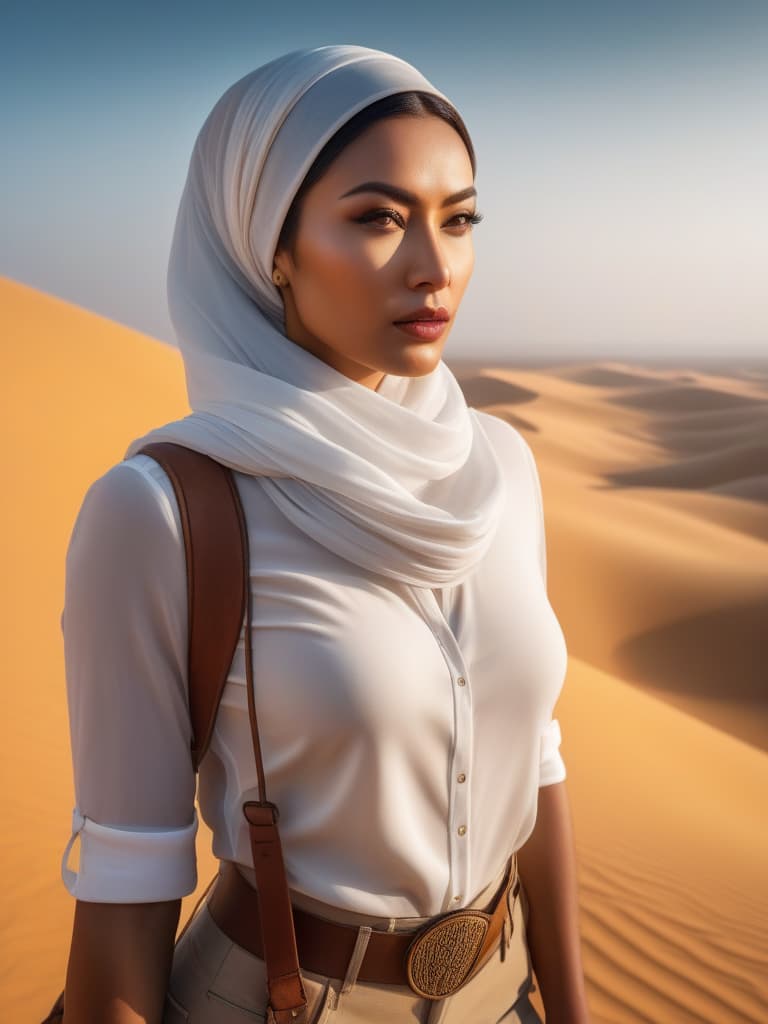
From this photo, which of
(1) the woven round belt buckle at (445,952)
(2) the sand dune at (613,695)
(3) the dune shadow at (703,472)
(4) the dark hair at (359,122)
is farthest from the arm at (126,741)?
(3) the dune shadow at (703,472)

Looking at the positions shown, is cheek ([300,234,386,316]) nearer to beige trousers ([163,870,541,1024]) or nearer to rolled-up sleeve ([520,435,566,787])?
rolled-up sleeve ([520,435,566,787])

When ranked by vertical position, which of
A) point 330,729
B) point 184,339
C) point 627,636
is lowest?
point 627,636

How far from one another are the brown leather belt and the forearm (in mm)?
260

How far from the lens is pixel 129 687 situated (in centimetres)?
131

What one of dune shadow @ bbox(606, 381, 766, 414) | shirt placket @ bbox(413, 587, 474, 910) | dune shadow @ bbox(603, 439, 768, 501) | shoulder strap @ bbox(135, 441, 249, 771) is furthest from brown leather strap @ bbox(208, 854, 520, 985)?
dune shadow @ bbox(606, 381, 766, 414)

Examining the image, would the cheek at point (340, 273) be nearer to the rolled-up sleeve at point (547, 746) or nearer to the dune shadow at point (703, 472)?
the rolled-up sleeve at point (547, 746)

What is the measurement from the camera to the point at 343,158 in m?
1.44

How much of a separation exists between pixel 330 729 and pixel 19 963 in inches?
122

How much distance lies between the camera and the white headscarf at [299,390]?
1.43 m

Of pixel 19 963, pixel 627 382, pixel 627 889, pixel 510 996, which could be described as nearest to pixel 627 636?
pixel 627 889

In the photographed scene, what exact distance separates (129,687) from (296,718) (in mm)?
227

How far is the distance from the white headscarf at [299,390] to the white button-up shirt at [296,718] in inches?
2.3

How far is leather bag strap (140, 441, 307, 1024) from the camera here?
1.33 meters

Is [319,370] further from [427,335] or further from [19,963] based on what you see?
[19,963]
